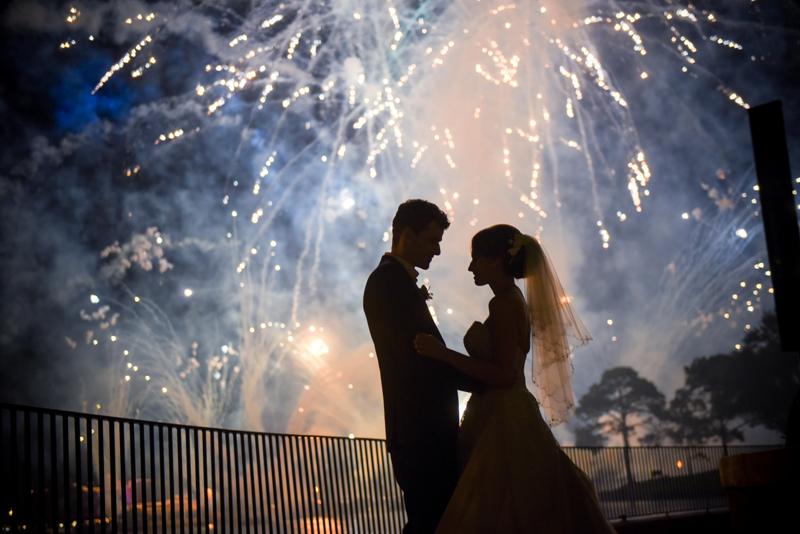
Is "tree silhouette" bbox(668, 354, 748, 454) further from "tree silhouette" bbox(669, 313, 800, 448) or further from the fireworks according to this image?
the fireworks

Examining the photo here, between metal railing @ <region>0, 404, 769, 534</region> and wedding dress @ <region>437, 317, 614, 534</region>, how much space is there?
200 centimetres

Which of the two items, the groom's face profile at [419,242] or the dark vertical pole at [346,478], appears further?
the dark vertical pole at [346,478]

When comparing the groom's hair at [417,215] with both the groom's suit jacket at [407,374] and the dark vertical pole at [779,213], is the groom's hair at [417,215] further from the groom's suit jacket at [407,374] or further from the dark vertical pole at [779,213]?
the dark vertical pole at [779,213]

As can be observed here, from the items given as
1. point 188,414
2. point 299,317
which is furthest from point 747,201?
point 188,414

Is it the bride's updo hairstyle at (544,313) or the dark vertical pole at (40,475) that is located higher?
the bride's updo hairstyle at (544,313)

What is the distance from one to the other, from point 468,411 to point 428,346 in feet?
3.47

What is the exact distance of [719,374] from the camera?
2099 inches

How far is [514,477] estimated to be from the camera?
176 inches

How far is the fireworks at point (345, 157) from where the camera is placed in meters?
26.5

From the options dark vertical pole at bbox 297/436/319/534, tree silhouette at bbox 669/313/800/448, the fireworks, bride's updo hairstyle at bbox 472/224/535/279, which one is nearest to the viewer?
bride's updo hairstyle at bbox 472/224/535/279

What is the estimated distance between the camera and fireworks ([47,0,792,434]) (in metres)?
26.5

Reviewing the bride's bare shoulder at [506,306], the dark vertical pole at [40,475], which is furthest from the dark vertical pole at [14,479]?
the bride's bare shoulder at [506,306]

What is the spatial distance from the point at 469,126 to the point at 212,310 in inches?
679

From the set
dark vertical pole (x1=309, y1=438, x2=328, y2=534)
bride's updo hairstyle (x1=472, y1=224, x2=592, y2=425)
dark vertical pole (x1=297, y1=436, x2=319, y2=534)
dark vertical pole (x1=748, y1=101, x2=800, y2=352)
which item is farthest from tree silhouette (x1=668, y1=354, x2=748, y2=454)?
bride's updo hairstyle (x1=472, y1=224, x2=592, y2=425)
